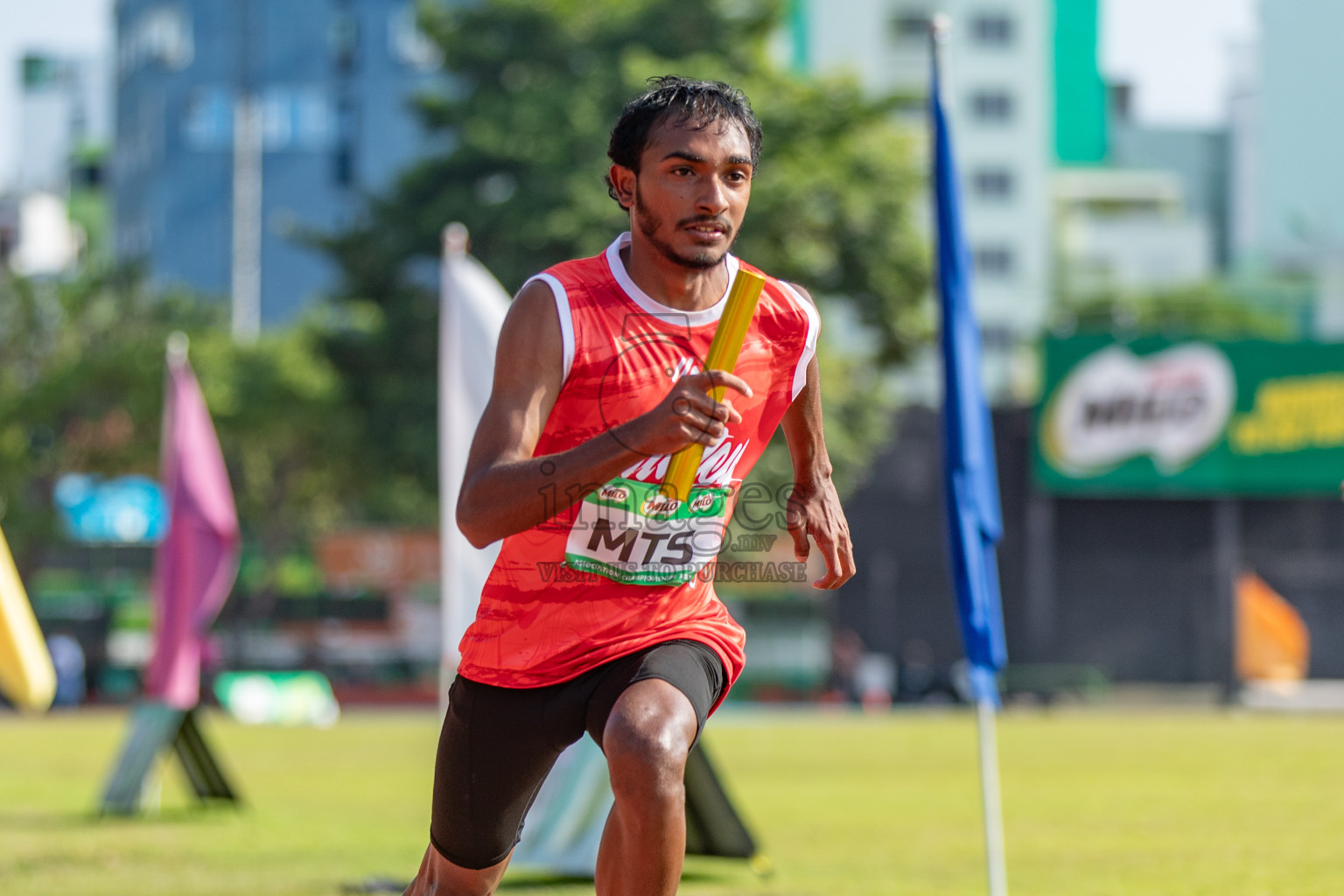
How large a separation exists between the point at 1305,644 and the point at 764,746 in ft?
64.3

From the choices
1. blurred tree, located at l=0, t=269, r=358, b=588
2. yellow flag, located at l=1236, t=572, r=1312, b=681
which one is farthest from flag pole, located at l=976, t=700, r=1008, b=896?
yellow flag, located at l=1236, t=572, r=1312, b=681

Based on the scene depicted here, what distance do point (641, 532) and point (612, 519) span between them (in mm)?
72

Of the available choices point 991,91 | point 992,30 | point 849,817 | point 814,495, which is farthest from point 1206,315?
point 814,495

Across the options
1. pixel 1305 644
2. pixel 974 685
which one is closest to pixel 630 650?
pixel 974 685

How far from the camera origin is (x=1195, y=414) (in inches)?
1438

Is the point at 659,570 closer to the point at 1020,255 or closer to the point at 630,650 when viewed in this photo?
the point at 630,650

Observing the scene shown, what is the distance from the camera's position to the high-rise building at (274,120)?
68938 mm

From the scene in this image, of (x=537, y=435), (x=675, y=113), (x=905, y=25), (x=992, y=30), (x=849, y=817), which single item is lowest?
(x=849, y=817)

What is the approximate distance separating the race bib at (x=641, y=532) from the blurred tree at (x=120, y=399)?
3298 centimetres

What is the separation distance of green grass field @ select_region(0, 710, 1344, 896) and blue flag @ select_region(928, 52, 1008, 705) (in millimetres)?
1791

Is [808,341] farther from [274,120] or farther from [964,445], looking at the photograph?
[274,120]

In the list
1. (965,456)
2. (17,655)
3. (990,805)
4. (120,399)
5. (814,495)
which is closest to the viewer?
(814,495)

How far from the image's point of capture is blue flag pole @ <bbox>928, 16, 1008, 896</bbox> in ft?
26.7

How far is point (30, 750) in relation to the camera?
2381cm
